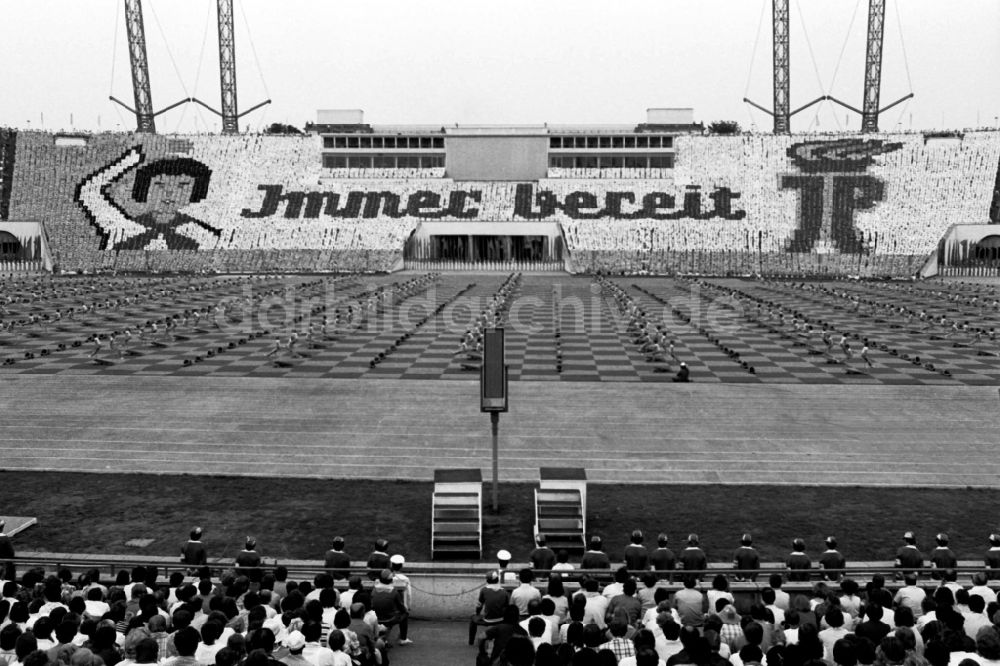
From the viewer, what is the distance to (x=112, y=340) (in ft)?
118

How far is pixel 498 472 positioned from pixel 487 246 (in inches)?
3203

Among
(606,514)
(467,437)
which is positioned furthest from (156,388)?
(606,514)

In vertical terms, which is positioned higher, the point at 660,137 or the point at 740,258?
the point at 660,137

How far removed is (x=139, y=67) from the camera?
4685 inches

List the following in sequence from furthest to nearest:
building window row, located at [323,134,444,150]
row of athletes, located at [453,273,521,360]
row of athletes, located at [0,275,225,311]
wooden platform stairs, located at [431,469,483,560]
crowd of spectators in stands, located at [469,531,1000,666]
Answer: building window row, located at [323,134,444,150]
row of athletes, located at [0,275,225,311]
row of athletes, located at [453,273,521,360]
wooden platform stairs, located at [431,469,483,560]
crowd of spectators in stands, located at [469,531,1000,666]

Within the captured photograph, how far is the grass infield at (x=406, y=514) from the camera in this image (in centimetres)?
1388

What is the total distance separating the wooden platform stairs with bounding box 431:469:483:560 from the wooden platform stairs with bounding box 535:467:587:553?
102 centimetres

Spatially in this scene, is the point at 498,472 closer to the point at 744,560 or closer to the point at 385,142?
the point at 744,560

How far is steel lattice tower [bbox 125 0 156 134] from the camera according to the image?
380ft

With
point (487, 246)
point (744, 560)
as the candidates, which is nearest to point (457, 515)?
point (744, 560)

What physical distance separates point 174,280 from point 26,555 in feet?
214

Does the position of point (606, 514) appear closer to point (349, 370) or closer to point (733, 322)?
point (349, 370)

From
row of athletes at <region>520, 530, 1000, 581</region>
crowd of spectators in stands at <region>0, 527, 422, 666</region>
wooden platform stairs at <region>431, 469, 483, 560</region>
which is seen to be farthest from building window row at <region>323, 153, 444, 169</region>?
crowd of spectators in stands at <region>0, 527, 422, 666</region>

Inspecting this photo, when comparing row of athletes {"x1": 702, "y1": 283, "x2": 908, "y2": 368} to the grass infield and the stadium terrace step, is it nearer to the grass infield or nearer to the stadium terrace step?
the grass infield
